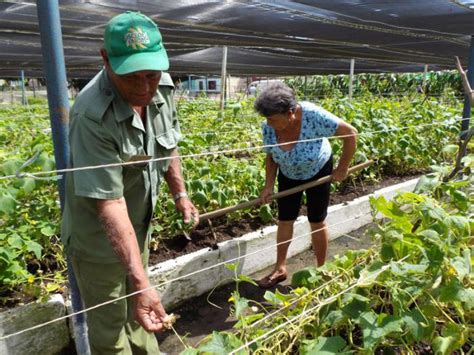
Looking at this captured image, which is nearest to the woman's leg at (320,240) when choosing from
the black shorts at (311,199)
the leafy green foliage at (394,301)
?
the black shorts at (311,199)

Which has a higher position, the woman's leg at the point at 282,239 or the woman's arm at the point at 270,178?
the woman's arm at the point at 270,178

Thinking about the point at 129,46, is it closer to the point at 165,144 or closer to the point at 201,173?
the point at 165,144

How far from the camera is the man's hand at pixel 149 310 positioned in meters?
1.47

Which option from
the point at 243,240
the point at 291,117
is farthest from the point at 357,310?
the point at 243,240

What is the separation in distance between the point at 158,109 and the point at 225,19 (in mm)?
2334

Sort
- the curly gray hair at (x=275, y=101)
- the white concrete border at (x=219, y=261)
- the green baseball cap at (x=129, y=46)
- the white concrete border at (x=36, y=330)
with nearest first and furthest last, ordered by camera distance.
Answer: the green baseball cap at (x=129, y=46), the white concrete border at (x=36, y=330), the curly gray hair at (x=275, y=101), the white concrete border at (x=219, y=261)

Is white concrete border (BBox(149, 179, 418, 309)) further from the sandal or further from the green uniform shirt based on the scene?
the green uniform shirt

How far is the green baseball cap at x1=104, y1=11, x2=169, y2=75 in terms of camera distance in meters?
1.44

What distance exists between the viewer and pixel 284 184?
3.09 meters

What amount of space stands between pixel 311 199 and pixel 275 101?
870mm

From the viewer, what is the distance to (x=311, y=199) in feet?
10.1

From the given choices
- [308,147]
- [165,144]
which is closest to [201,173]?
[308,147]

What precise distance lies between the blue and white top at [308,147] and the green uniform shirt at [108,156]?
Answer: 99 cm

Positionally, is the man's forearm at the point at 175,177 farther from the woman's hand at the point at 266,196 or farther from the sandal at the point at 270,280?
the sandal at the point at 270,280
